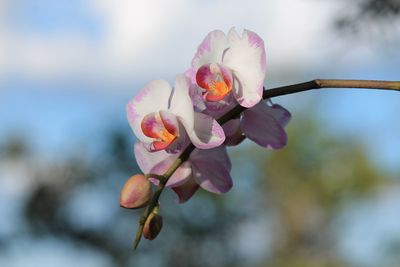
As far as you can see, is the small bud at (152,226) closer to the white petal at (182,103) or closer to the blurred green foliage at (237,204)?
the white petal at (182,103)

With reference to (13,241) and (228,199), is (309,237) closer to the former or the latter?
(228,199)

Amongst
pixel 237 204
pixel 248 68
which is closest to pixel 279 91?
pixel 248 68

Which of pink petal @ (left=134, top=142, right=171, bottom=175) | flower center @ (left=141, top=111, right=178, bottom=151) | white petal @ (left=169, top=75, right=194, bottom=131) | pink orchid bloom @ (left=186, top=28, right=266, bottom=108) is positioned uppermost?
pink orchid bloom @ (left=186, top=28, right=266, bottom=108)

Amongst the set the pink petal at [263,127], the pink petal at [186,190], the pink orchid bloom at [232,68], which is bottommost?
the pink petal at [186,190]

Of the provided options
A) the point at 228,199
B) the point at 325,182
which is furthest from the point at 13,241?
the point at 325,182

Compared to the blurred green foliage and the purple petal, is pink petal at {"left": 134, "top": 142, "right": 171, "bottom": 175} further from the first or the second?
the blurred green foliage

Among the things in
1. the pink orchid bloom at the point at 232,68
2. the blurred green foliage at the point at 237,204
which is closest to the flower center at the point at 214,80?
the pink orchid bloom at the point at 232,68

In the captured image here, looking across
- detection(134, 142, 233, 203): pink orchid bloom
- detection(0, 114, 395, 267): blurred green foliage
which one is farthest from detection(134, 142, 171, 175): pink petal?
detection(0, 114, 395, 267): blurred green foliage
